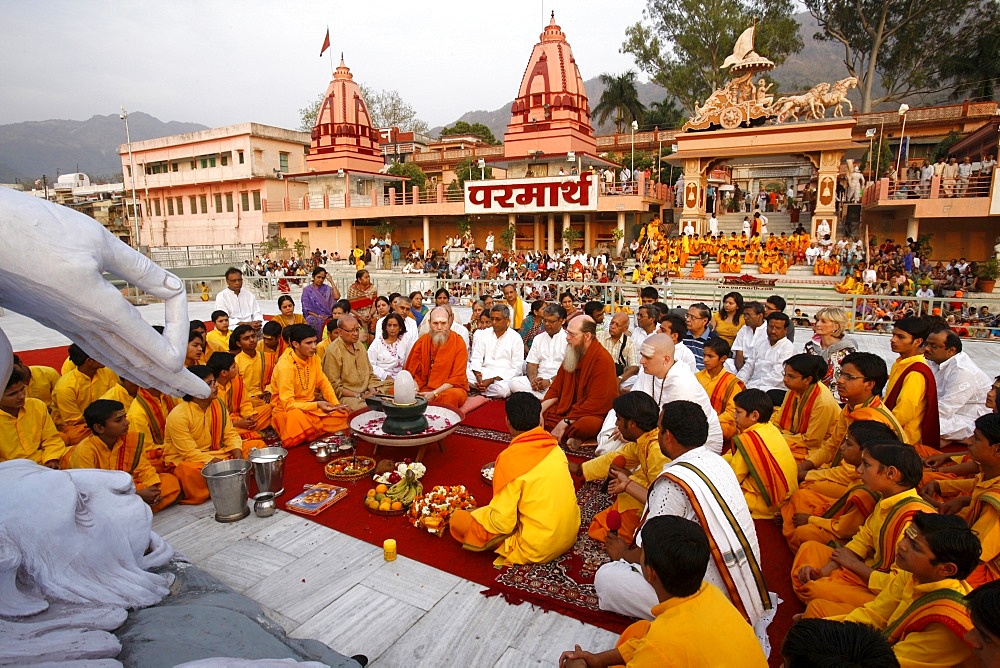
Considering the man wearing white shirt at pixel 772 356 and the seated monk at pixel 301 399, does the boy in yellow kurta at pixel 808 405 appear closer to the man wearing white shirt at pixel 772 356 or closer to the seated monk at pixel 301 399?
the man wearing white shirt at pixel 772 356

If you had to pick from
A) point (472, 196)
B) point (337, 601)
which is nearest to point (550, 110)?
point (472, 196)

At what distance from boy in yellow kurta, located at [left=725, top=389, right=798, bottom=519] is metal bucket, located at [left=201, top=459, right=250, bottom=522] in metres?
3.58

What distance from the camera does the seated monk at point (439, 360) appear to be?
Result: 6.90 meters

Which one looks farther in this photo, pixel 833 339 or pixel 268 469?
pixel 833 339

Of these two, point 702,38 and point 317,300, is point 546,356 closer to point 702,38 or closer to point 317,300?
point 317,300

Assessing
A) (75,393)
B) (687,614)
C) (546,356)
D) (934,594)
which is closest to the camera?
(687,614)

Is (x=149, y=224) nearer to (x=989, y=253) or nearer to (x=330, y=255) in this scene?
(x=330, y=255)

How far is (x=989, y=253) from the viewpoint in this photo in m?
20.2

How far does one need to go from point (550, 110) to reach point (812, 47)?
142431mm

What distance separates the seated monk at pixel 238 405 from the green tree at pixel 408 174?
1066 inches

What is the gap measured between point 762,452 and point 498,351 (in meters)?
4.29

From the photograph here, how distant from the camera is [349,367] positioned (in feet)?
22.2

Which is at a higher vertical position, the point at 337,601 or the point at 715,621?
the point at 715,621

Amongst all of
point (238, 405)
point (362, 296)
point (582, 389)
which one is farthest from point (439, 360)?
point (362, 296)
